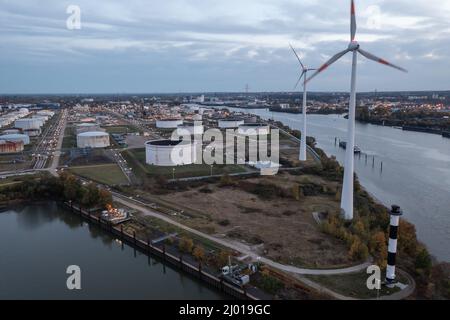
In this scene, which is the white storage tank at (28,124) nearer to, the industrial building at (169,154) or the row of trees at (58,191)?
the industrial building at (169,154)

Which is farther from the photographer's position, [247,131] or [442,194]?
[247,131]

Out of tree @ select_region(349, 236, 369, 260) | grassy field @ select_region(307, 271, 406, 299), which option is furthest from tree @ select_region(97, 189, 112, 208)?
tree @ select_region(349, 236, 369, 260)

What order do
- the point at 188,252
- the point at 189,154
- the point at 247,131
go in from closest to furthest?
the point at 188,252
the point at 189,154
the point at 247,131

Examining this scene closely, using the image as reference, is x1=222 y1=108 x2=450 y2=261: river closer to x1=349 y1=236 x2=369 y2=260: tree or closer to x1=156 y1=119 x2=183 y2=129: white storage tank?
x1=349 y1=236 x2=369 y2=260: tree

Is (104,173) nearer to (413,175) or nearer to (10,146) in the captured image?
(10,146)
